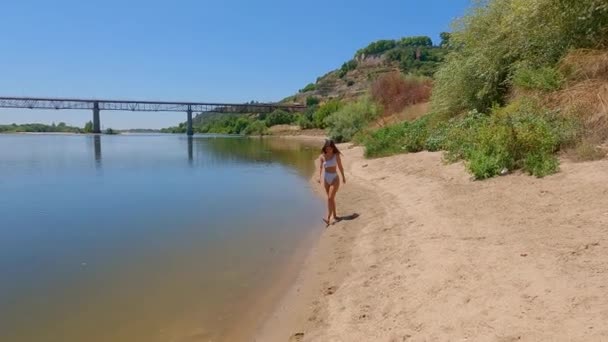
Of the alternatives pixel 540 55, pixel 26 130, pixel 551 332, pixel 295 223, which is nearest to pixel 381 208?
pixel 295 223

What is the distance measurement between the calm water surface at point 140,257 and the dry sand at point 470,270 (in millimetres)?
1160

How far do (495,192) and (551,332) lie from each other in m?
5.40

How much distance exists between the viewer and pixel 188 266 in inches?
318

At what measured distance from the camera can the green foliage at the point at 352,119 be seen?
41981 millimetres

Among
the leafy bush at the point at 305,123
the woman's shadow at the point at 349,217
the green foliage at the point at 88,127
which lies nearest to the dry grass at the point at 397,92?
the woman's shadow at the point at 349,217

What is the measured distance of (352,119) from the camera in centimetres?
4400

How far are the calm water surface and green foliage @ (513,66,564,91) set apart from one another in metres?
7.63

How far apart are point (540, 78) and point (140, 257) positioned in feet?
39.4

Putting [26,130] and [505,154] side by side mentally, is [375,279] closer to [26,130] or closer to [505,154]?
[505,154]

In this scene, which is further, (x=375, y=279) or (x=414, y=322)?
(x=375, y=279)

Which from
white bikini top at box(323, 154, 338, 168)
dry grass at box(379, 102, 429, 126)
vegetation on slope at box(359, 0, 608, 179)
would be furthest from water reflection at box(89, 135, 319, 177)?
white bikini top at box(323, 154, 338, 168)

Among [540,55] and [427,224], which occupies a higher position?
[540,55]

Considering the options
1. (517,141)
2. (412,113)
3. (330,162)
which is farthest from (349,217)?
(412,113)

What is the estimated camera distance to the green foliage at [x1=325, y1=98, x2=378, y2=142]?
4198 cm
